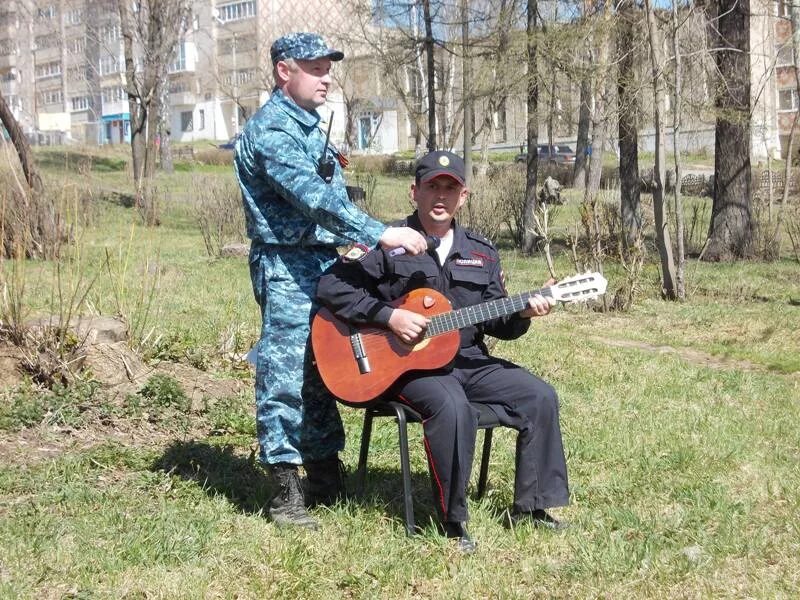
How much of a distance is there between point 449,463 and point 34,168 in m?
10.4

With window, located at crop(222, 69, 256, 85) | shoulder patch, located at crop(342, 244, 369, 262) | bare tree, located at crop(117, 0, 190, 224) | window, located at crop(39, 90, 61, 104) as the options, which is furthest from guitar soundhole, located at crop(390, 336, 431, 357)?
window, located at crop(39, 90, 61, 104)

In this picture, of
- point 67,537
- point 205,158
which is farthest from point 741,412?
point 205,158

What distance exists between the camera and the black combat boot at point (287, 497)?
14.9 ft

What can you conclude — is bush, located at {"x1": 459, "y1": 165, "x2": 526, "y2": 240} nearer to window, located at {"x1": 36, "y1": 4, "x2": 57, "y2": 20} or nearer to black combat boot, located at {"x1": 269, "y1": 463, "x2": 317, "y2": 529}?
black combat boot, located at {"x1": 269, "y1": 463, "x2": 317, "y2": 529}

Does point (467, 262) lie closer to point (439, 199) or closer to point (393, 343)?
point (439, 199)

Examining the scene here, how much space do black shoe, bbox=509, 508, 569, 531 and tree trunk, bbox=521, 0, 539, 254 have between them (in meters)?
11.7

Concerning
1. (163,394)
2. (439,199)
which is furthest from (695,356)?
(439,199)

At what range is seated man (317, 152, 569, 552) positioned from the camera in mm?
4270

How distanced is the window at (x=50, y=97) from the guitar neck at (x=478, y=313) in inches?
3581

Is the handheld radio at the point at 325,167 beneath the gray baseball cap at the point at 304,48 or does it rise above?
beneath

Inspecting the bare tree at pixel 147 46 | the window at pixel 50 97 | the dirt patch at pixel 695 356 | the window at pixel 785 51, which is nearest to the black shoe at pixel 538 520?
the dirt patch at pixel 695 356

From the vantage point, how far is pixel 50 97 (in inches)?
3526

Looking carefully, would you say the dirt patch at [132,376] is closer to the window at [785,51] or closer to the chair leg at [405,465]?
the chair leg at [405,465]

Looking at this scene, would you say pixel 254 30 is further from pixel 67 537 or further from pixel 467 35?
pixel 67 537
